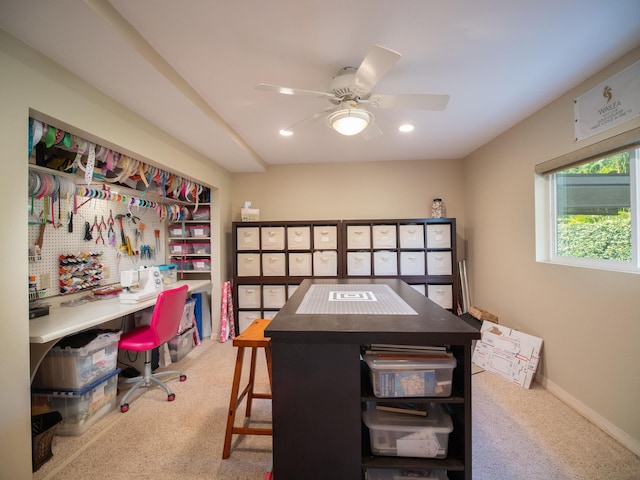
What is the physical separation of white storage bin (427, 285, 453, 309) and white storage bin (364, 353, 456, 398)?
2.51 meters

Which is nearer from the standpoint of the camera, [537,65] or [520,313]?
[537,65]

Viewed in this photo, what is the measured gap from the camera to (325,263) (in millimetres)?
3354

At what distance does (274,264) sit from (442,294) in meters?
2.15

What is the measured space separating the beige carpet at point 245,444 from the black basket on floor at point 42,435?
0.05 m

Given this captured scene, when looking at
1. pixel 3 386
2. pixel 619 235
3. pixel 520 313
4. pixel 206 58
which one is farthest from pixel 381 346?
pixel 520 313

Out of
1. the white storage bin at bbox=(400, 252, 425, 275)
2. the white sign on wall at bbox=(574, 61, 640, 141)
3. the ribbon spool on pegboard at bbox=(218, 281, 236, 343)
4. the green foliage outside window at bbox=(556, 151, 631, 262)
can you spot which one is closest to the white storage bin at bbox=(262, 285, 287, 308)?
the ribbon spool on pegboard at bbox=(218, 281, 236, 343)

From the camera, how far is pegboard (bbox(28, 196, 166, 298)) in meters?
2.02

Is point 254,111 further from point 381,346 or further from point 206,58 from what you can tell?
point 381,346

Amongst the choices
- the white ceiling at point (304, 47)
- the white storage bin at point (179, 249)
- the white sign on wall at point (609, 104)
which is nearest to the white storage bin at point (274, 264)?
the white storage bin at point (179, 249)

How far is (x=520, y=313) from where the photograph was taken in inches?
98.7

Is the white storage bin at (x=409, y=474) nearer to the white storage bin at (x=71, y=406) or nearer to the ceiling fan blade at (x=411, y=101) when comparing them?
the ceiling fan blade at (x=411, y=101)

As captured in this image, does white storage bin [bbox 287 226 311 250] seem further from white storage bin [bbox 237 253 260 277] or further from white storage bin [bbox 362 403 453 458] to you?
white storage bin [bbox 362 403 453 458]

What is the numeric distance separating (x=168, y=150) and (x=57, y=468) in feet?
7.48

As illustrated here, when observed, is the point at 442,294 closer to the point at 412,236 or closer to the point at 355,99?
the point at 412,236
